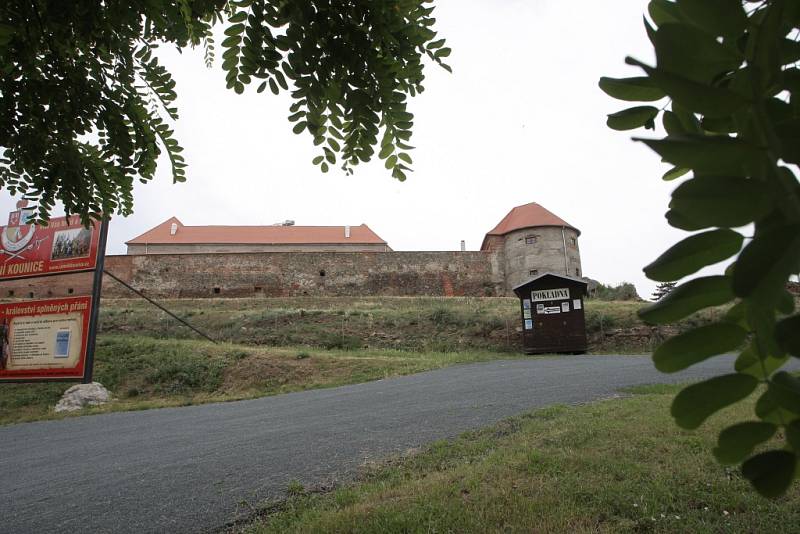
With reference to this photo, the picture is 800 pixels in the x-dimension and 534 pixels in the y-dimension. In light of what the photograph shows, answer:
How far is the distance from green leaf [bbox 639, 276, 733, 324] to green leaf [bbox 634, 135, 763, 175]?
15 cm

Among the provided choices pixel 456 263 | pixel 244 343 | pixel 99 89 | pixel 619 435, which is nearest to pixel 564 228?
pixel 456 263

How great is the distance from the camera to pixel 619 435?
4.52 m

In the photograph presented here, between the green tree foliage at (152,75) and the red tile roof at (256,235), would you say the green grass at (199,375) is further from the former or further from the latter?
the red tile roof at (256,235)

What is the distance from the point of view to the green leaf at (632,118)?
0.91m

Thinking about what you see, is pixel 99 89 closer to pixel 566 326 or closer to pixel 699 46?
pixel 699 46

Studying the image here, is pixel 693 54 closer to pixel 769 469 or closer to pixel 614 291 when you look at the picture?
pixel 769 469

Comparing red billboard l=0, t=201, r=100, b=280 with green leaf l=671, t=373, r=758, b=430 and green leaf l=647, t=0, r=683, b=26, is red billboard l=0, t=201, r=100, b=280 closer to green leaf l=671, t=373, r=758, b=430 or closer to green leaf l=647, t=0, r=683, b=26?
green leaf l=647, t=0, r=683, b=26

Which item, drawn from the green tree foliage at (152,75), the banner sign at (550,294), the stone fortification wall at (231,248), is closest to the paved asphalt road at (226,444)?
the green tree foliage at (152,75)

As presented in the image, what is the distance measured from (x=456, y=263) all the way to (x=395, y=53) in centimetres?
3258

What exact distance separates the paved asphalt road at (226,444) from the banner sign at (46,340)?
276 centimetres

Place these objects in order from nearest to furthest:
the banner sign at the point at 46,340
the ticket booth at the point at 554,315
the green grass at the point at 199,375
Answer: the green grass at the point at 199,375
the banner sign at the point at 46,340
the ticket booth at the point at 554,315

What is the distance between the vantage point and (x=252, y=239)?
4722cm

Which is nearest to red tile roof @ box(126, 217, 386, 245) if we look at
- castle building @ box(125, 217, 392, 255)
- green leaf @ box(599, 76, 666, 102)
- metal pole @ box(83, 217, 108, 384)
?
castle building @ box(125, 217, 392, 255)

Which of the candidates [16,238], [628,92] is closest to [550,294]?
[16,238]
